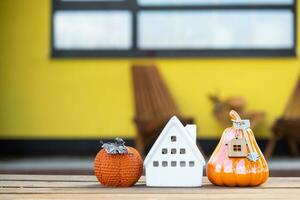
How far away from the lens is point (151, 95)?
5992mm

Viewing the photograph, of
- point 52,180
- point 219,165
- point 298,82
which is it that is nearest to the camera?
point 219,165

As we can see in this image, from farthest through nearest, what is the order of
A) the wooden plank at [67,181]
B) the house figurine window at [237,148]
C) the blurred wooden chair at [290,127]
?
the blurred wooden chair at [290,127] → the wooden plank at [67,181] → the house figurine window at [237,148]

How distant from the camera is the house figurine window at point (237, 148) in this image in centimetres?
179

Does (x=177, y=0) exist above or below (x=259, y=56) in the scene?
above

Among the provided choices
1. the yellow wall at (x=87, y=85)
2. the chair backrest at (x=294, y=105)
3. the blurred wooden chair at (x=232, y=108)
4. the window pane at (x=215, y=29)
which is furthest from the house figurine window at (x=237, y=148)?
the window pane at (x=215, y=29)

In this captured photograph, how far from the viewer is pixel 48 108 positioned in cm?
627

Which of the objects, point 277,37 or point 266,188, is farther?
point 277,37

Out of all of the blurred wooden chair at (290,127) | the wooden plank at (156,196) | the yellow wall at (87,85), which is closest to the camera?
the wooden plank at (156,196)

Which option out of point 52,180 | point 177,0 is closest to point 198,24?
point 177,0

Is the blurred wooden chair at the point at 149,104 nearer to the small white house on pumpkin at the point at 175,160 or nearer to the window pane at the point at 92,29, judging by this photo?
the window pane at the point at 92,29

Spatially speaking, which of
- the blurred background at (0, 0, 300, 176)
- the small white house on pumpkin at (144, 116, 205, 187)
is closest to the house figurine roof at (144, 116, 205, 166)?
the small white house on pumpkin at (144, 116, 205, 187)

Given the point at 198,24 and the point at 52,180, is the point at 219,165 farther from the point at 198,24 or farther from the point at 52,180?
the point at 198,24

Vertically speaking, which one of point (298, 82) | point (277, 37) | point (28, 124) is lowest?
point (28, 124)

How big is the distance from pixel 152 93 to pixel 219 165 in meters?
4.19
